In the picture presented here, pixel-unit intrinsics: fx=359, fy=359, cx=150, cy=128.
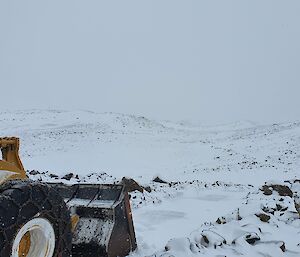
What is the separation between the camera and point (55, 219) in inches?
104

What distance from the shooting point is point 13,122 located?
32.0 m

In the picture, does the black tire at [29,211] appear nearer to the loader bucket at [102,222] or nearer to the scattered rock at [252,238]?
the loader bucket at [102,222]

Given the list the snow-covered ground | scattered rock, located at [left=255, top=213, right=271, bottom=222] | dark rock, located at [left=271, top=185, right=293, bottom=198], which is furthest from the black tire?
dark rock, located at [left=271, top=185, right=293, bottom=198]

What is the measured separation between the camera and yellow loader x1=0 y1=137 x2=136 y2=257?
7.60ft

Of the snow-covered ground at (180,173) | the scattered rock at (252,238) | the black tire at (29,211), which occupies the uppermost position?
the black tire at (29,211)

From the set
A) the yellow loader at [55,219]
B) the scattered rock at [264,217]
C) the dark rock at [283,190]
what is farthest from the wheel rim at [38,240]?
the dark rock at [283,190]

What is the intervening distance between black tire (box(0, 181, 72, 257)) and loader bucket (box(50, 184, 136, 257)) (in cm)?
106

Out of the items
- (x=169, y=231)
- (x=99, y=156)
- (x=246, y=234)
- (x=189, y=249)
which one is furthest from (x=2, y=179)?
(x=99, y=156)

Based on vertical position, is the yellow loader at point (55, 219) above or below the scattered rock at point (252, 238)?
above

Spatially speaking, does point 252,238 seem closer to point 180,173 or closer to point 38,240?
point 38,240

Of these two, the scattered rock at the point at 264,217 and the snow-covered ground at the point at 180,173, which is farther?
the scattered rock at the point at 264,217

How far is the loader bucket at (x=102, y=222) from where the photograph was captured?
12.6 ft

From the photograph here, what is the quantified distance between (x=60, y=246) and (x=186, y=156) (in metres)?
21.1

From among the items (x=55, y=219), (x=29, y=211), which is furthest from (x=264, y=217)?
(x=29, y=211)
